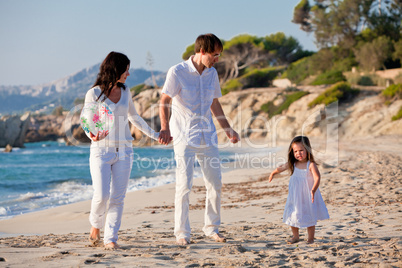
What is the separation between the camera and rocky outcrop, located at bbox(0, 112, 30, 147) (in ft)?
152

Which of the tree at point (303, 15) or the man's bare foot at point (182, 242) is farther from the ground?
the tree at point (303, 15)

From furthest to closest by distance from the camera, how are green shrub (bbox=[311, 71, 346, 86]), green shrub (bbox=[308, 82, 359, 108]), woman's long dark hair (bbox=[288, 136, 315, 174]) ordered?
green shrub (bbox=[311, 71, 346, 86])
green shrub (bbox=[308, 82, 359, 108])
woman's long dark hair (bbox=[288, 136, 315, 174])

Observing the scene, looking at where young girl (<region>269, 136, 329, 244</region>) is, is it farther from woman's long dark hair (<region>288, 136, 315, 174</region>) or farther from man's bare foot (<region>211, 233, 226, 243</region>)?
man's bare foot (<region>211, 233, 226, 243</region>)

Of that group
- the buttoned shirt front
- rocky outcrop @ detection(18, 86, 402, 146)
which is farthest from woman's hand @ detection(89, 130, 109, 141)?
rocky outcrop @ detection(18, 86, 402, 146)

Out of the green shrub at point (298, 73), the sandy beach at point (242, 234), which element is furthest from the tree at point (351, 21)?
the sandy beach at point (242, 234)

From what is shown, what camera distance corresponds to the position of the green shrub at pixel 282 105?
2863cm

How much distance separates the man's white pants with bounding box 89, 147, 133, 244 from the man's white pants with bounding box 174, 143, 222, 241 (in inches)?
19.5

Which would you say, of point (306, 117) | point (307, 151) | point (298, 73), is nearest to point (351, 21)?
point (298, 73)

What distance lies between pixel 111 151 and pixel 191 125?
2.55 feet

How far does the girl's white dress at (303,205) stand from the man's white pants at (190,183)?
0.70 meters

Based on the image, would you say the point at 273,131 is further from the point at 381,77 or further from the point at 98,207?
the point at 98,207

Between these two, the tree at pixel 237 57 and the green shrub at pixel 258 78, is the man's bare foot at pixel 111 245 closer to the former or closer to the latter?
the green shrub at pixel 258 78

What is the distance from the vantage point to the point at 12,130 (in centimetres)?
4688

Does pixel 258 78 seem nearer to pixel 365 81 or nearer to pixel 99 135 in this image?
pixel 365 81
